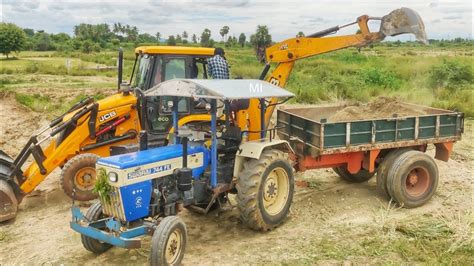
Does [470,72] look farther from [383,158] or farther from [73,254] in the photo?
[73,254]

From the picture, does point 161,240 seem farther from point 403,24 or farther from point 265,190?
point 403,24

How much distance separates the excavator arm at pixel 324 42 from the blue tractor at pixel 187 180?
94 centimetres

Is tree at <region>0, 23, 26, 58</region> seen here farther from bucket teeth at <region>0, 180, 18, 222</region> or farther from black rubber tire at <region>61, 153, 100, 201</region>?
bucket teeth at <region>0, 180, 18, 222</region>

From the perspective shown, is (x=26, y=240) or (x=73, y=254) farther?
(x=26, y=240)

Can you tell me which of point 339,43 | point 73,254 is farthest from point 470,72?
point 73,254

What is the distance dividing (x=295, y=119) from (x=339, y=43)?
1753 mm

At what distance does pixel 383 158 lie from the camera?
7820 mm

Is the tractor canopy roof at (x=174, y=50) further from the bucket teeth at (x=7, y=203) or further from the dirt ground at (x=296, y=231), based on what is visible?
the bucket teeth at (x=7, y=203)

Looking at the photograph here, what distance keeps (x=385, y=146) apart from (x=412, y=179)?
0.74 metres

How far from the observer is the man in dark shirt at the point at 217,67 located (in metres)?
8.64

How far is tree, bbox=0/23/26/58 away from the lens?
4897cm

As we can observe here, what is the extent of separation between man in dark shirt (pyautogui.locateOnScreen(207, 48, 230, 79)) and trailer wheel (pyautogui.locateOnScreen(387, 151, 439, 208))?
3277 mm

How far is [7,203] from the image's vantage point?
7180 mm

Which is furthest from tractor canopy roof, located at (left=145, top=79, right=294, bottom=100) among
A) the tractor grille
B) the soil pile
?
the soil pile
